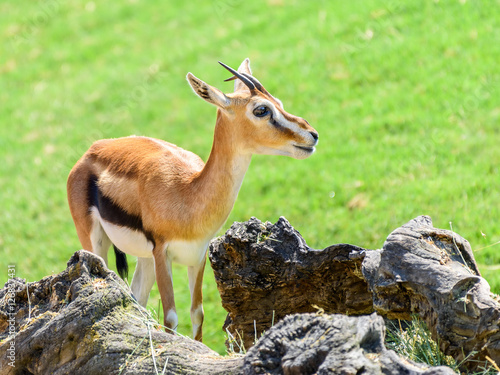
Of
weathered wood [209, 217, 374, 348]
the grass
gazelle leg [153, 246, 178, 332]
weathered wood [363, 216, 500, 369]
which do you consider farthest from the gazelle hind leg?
the grass

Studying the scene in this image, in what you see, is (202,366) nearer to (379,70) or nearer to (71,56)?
(379,70)

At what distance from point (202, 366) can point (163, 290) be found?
79.7 inches

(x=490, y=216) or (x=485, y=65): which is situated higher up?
(x=485, y=65)

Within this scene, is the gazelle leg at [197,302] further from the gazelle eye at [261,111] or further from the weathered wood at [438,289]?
the weathered wood at [438,289]

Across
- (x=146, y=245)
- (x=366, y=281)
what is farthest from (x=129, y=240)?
(x=366, y=281)

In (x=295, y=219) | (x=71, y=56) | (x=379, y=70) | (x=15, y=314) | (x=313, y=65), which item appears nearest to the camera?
(x=15, y=314)

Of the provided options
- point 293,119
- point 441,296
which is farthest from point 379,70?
point 441,296

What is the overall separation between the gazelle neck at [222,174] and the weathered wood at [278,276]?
1.31 feet

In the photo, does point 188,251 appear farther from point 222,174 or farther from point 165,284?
point 222,174

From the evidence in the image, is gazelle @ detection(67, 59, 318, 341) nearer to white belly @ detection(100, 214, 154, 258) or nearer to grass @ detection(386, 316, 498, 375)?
white belly @ detection(100, 214, 154, 258)

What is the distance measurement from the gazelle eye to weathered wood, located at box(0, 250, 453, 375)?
181 centimetres

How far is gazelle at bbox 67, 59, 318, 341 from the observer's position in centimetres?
554

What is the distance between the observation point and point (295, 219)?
9406mm

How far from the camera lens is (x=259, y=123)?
5523mm
